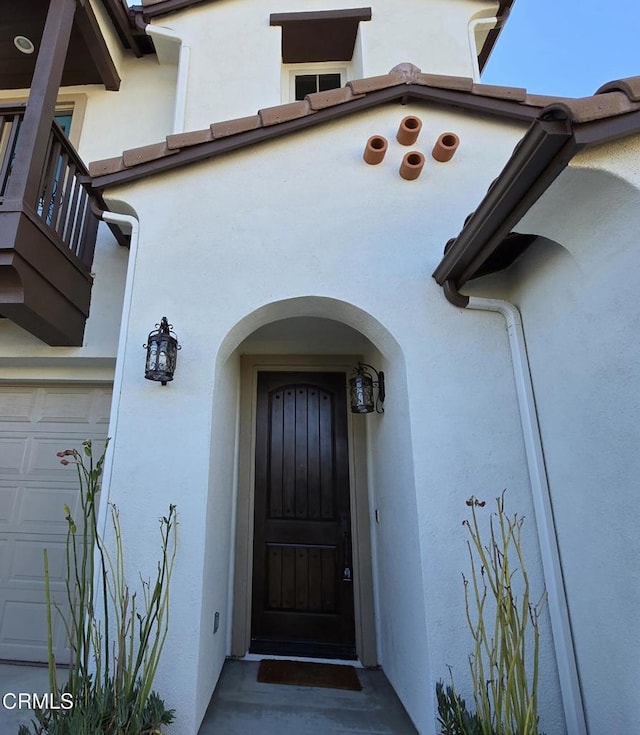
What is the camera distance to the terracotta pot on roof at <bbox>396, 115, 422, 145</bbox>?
3689 millimetres

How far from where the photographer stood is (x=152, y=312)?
336cm

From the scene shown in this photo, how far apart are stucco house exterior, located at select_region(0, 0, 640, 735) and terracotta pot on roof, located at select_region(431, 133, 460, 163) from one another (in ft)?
0.45

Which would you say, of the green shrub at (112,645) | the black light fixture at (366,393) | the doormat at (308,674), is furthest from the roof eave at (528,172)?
the doormat at (308,674)

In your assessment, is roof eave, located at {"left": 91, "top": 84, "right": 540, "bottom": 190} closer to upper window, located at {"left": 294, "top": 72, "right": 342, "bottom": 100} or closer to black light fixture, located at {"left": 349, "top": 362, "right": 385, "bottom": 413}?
black light fixture, located at {"left": 349, "top": 362, "right": 385, "bottom": 413}

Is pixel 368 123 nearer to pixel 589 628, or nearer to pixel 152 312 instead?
pixel 152 312

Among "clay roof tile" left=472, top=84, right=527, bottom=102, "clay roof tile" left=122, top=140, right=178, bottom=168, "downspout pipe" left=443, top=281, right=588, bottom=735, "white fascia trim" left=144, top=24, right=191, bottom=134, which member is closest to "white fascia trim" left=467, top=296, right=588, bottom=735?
"downspout pipe" left=443, top=281, right=588, bottom=735

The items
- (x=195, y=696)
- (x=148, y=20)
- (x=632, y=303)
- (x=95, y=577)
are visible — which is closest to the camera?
(x=632, y=303)

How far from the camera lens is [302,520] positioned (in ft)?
15.1

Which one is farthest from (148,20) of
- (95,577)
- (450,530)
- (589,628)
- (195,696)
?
(589,628)

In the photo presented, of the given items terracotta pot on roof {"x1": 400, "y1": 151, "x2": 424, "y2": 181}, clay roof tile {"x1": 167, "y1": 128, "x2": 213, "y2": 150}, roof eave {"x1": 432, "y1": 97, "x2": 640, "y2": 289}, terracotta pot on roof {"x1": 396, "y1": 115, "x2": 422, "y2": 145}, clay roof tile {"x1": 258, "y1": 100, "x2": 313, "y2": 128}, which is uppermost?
clay roof tile {"x1": 258, "y1": 100, "x2": 313, "y2": 128}

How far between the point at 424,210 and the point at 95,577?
12.4ft

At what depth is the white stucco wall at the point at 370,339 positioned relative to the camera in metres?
2.82

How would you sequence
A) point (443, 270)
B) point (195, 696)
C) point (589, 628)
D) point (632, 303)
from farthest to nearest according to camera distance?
point (443, 270)
point (195, 696)
point (589, 628)
point (632, 303)

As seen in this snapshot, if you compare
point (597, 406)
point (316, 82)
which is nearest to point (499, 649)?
point (597, 406)
